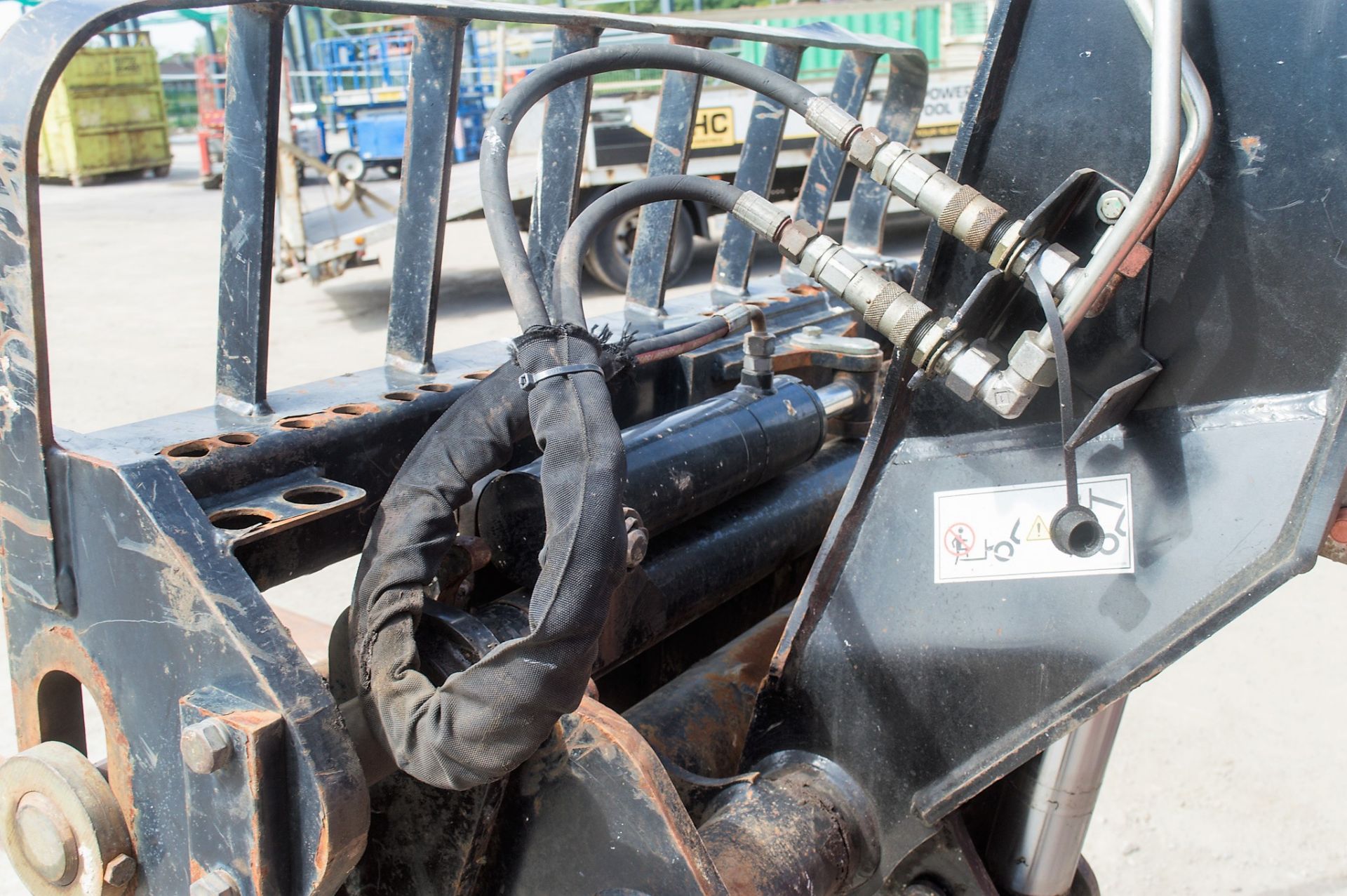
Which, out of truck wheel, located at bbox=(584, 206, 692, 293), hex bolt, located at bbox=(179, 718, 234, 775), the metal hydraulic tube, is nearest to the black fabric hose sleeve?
hex bolt, located at bbox=(179, 718, 234, 775)

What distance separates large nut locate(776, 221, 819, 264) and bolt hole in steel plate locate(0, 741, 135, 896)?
0.86 m

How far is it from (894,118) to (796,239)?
1.31m

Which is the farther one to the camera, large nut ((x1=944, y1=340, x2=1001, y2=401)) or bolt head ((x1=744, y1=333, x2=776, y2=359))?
bolt head ((x1=744, y1=333, x2=776, y2=359))

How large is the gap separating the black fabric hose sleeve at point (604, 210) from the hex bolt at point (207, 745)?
466 millimetres

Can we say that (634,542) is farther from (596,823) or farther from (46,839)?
(46,839)

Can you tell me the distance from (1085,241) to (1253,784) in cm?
210

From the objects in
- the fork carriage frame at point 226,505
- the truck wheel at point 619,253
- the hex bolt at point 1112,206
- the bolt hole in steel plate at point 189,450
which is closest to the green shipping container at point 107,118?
the truck wheel at point 619,253

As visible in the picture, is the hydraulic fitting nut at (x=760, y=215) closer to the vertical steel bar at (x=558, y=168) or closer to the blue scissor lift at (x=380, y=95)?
the vertical steel bar at (x=558, y=168)

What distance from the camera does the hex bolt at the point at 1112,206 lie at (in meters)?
0.94

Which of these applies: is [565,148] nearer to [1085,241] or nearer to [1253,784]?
[1085,241]

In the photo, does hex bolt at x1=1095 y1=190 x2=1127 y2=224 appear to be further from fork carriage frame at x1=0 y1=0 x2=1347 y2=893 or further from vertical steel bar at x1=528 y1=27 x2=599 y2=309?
vertical steel bar at x1=528 y1=27 x2=599 y2=309

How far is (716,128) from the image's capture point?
302 inches

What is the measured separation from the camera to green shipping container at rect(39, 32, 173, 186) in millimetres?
15227

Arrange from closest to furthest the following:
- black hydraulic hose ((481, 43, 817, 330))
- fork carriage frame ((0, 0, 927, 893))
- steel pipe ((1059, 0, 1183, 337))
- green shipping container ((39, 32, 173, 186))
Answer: steel pipe ((1059, 0, 1183, 337)) → fork carriage frame ((0, 0, 927, 893)) → black hydraulic hose ((481, 43, 817, 330)) → green shipping container ((39, 32, 173, 186))
